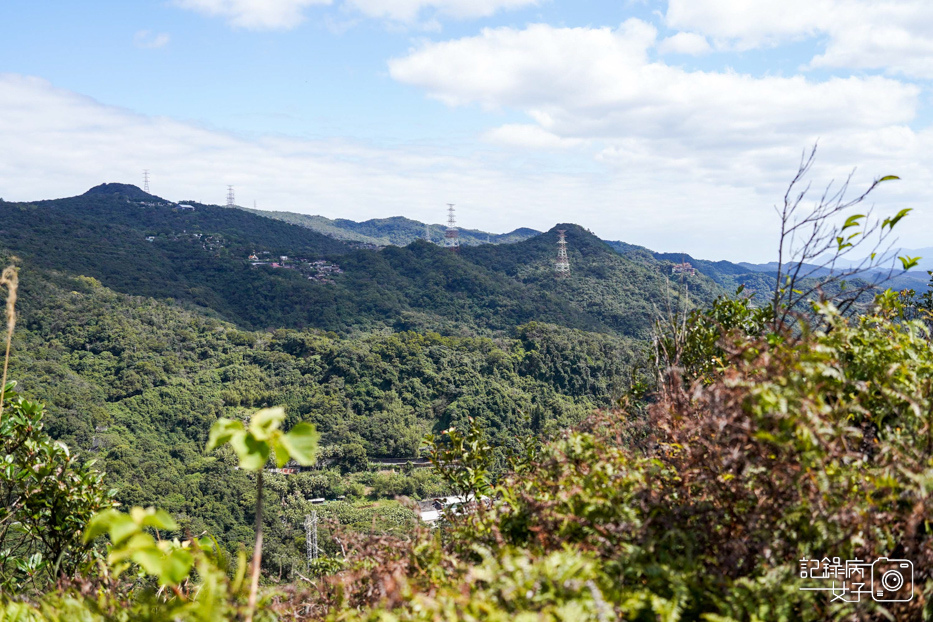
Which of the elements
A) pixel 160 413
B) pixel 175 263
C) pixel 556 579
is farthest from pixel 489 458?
pixel 175 263

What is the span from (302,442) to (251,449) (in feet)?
0.33

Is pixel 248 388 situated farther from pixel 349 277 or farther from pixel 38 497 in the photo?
pixel 38 497

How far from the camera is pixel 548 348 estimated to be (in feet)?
129

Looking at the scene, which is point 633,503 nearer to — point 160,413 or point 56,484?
point 56,484

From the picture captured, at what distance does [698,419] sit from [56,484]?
3.24 meters

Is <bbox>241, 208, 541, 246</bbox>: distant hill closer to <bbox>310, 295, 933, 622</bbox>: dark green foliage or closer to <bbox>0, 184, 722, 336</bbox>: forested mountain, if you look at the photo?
<bbox>0, 184, 722, 336</bbox>: forested mountain

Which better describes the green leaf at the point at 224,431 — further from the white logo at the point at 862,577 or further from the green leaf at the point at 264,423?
the white logo at the point at 862,577

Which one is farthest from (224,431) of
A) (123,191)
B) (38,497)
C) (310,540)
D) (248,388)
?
(123,191)

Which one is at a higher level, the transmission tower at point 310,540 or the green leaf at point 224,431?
the green leaf at point 224,431

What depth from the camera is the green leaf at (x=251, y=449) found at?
1.13m

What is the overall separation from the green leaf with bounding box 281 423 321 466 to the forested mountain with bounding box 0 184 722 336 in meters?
47.5

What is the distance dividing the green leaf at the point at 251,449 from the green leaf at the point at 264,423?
0.06 ft

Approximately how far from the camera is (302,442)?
1.20 meters

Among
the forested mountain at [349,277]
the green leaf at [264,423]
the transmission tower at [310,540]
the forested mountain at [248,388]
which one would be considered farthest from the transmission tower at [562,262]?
the green leaf at [264,423]
